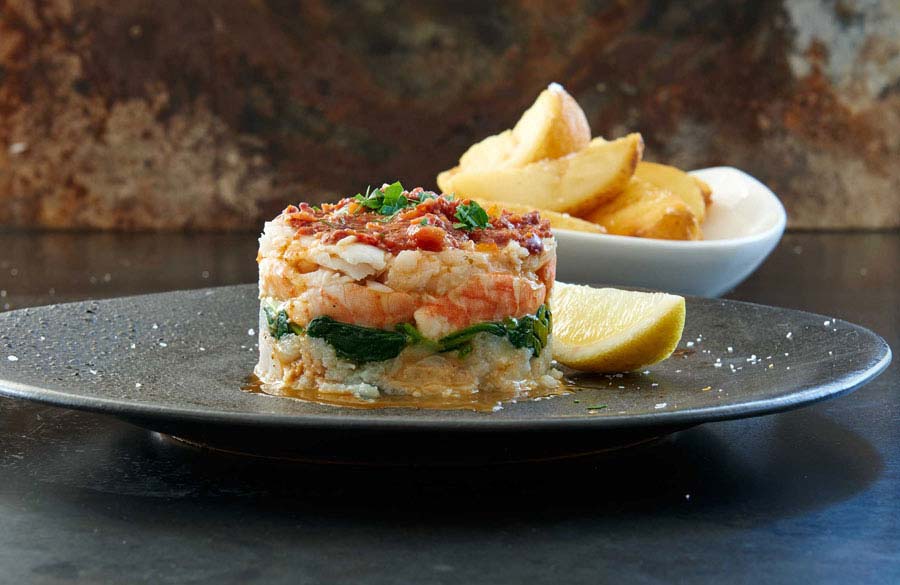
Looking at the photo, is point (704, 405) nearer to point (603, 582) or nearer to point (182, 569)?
point (603, 582)

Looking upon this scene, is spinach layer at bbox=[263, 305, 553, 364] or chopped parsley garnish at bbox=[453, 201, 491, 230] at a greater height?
chopped parsley garnish at bbox=[453, 201, 491, 230]

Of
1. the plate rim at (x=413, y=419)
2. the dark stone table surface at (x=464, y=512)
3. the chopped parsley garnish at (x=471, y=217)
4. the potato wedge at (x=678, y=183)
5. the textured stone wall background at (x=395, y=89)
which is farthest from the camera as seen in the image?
the textured stone wall background at (x=395, y=89)

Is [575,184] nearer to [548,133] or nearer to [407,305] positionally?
[548,133]

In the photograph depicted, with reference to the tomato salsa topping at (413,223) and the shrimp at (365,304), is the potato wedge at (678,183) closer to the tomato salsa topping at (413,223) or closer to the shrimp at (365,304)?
the tomato salsa topping at (413,223)

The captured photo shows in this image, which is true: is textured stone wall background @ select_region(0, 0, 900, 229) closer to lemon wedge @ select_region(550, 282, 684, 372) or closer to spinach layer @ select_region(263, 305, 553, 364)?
lemon wedge @ select_region(550, 282, 684, 372)

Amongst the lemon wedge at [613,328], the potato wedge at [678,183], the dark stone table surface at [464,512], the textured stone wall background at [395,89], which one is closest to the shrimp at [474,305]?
the lemon wedge at [613,328]

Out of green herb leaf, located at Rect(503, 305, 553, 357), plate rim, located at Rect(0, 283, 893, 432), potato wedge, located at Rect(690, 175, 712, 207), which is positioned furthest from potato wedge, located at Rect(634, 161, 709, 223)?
plate rim, located at Rect(0, 283, 893, 432)
